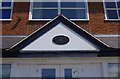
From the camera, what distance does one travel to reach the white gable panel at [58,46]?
32.4 ft

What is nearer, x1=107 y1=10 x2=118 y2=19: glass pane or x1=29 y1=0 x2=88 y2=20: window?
x1=29 y1=0 x2=88 y2=20: window

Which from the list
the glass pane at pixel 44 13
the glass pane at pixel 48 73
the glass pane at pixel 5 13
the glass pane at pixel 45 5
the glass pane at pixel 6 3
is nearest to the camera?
the glass pane at pixel 48 73

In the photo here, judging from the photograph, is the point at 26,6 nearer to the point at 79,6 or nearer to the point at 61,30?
the point at 79,6

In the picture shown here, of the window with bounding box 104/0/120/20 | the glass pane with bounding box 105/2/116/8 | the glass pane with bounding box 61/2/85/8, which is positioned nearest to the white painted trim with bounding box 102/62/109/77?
the window with bounding box 104/0/120/20

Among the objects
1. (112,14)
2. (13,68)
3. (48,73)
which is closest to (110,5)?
(112,14)

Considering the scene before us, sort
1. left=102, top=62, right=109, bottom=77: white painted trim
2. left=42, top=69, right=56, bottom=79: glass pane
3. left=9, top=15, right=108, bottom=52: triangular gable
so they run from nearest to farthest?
left=102, top=62, right=109, bottom=77: white painted trim
left=42, top=69, right=56, bottom=79: glass pane
left=9, top=15, right=108, bottom=52: triangular gable

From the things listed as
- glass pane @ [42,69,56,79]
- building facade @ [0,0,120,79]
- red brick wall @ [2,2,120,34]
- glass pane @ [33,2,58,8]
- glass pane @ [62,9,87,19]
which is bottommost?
glass pane @ [42,69,56,79]

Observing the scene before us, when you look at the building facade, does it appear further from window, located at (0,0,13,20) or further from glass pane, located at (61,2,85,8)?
glass pane, located at (61,2,85,8)

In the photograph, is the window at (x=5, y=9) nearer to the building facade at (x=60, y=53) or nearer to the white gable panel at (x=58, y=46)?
the building facade at (x=60, y=53)

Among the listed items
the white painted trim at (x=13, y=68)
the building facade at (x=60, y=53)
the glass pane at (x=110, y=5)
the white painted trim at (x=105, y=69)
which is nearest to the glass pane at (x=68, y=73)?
the building facade at (x=60, y=53)

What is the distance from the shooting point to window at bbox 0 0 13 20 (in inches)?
518

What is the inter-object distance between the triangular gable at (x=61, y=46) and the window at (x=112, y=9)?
316cm

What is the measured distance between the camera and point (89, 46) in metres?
9.95

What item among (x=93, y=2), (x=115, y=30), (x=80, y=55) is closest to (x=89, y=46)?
(x=80, y=55)
